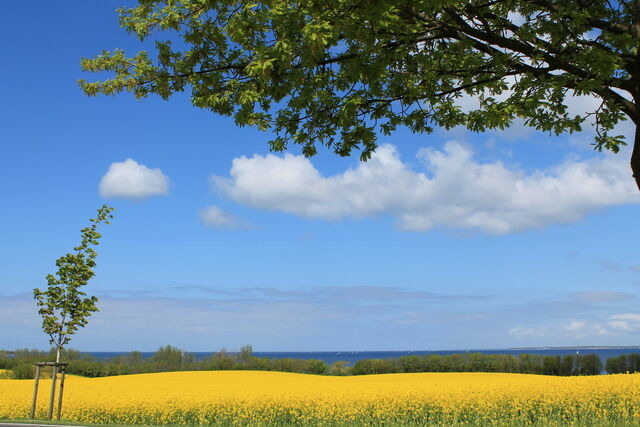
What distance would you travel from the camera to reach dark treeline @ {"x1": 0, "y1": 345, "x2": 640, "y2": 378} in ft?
152

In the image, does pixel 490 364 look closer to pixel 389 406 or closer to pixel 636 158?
pixel 389 406

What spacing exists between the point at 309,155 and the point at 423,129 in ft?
6.54

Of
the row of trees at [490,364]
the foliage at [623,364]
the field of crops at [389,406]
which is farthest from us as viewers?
the foliage at [623,364]

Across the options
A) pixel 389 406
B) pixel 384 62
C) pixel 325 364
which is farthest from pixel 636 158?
pixel 325 364

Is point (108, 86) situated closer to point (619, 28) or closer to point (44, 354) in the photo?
point (619, 28)

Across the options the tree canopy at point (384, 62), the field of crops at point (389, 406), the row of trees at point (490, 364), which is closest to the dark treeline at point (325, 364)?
the row of trees at point (490, 364)

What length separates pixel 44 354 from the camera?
53.4m

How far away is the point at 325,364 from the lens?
5081 cm

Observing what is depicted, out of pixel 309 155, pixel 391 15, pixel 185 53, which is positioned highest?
pixel 185 53

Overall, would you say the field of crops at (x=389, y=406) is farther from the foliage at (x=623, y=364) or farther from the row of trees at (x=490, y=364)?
the foliage at (x=623, y=364)

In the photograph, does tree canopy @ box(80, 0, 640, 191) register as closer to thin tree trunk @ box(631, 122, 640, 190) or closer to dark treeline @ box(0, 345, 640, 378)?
thin tree trunk @ box(631, 122, 640, 190)

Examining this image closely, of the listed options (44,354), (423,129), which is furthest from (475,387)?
(44,354)

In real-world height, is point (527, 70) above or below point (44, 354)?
above

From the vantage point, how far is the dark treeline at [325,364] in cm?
4625
